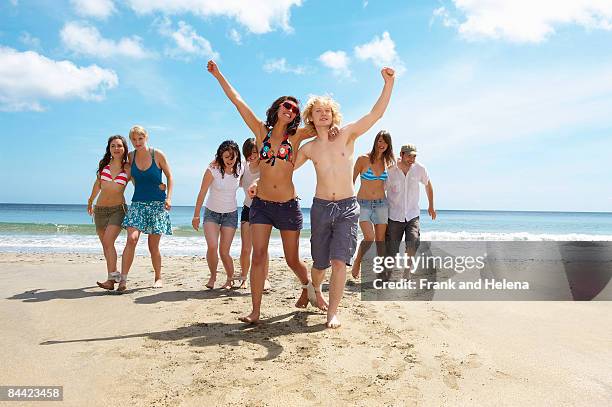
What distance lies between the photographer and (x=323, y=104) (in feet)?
13.2

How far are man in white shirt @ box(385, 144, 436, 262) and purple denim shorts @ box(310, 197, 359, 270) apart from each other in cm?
247

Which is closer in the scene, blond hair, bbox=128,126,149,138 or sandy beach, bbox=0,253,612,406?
sandy beach, bbox=0,253,612,406

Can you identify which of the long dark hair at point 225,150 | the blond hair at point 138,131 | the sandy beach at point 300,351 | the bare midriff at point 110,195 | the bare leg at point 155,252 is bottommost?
the sandy beach at point 300,351

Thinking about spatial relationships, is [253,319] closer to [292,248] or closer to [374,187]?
[292,248]

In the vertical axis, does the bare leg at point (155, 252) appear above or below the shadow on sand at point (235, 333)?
above

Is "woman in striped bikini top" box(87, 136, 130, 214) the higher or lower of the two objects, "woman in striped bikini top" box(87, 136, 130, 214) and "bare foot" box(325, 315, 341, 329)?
the higher

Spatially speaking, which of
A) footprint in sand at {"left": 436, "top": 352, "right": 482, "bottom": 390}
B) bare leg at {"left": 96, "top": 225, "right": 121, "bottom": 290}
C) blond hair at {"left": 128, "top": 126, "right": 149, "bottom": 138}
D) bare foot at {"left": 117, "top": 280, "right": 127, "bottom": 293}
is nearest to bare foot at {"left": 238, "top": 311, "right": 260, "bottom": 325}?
footprint in sand at {"left": 436, "top": 352, "right": 482, "bottom": 390}

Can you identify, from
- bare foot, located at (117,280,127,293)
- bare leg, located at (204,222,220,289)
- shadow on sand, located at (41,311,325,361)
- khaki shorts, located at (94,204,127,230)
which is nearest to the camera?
shadow on sand, located at (41,311,325,361)

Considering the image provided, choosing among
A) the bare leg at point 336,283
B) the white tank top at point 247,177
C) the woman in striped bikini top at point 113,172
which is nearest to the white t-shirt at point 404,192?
the white tank top at point 247,177

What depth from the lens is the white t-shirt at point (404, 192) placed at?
6.39m

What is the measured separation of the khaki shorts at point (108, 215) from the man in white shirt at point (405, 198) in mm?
3734

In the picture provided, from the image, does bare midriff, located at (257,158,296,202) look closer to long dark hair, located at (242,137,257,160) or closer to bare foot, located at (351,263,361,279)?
long dark hair, located at (242,137,257,160)

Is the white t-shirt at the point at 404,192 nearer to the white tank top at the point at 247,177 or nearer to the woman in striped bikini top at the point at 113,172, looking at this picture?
the white tank top at the point at 247,177

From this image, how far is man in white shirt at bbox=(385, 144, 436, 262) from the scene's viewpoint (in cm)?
639
